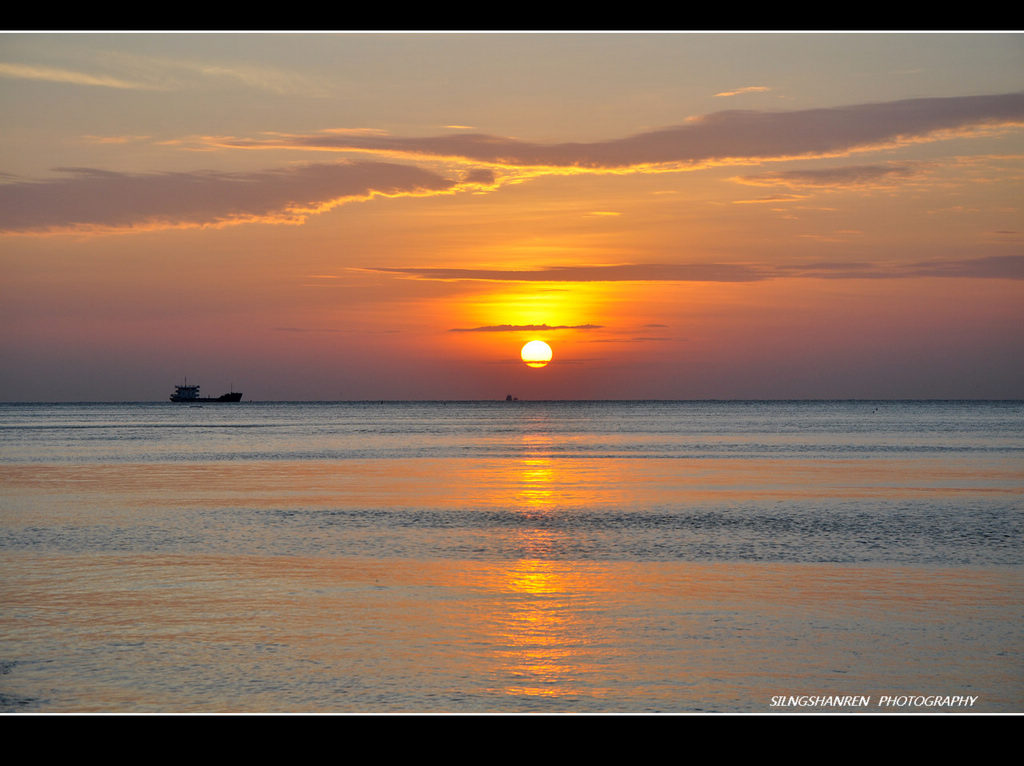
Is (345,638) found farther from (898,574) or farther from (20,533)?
(20,533)

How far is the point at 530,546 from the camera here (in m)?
22.6

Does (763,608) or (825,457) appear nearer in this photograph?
(763,608)

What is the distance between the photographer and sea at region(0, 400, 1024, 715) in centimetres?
1129

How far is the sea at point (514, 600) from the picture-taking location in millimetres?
11289

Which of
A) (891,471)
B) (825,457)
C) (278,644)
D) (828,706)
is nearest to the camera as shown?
(828,706)

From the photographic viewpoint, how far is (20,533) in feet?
82.3

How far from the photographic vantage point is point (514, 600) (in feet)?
52.9

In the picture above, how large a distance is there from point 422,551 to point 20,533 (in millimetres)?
11180

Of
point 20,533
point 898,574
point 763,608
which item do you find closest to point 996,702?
point 763,608
